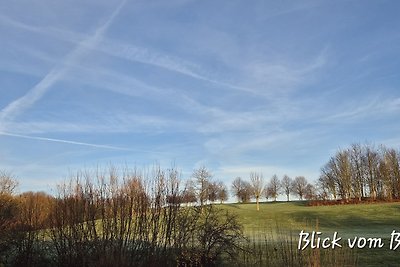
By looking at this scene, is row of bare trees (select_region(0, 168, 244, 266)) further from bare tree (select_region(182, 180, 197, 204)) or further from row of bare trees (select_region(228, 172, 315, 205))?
row of bare trees (select_region(228, 172, 315, 205))

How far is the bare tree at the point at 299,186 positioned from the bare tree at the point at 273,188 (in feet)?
13.4

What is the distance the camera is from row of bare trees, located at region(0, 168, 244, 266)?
11.6 metres

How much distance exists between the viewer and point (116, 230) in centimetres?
1154

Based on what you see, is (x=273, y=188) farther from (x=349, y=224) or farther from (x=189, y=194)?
(x=189, y=194)

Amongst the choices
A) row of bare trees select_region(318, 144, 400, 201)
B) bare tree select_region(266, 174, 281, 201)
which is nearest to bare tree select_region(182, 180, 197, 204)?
row of bare trees select_region(318, 144, 400, 201)

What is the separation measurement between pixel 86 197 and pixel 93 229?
1034mm

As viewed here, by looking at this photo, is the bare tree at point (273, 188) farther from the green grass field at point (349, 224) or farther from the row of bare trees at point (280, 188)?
the green grass field at point (349, 224)

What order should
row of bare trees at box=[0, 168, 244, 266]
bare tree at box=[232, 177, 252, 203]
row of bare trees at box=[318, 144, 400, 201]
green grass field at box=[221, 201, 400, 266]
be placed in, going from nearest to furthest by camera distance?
row of bare trees at box=[0, 168, 244, 266]
green grass field at box=[221, 201, 400, 266]
row of bare trees at box=[318, 144, 400, 201]
bare tree at box=[232, 177, 252, 203]

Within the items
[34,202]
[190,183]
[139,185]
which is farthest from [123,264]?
[34,202]

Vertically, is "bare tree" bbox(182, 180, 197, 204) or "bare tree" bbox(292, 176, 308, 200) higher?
"bare tree" bbox(292, 176, 308, 200)

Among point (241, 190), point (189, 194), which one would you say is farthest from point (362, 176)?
point (189, 194)

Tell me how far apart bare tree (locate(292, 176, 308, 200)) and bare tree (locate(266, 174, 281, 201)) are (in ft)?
13.4

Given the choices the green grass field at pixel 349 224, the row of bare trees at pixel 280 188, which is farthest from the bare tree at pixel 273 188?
the green grass field at pixel 349 224

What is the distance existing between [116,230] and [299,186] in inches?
3597
